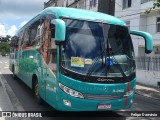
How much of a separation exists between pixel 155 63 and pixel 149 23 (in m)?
7.42

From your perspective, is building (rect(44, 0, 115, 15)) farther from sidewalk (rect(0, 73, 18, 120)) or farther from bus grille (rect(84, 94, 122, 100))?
bus grille (rect(84, 94, 122, 100))

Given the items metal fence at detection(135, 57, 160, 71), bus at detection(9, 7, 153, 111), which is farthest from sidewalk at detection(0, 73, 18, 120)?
metal fence at detection(135, 57, 160, 71)

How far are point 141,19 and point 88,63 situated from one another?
23438 mm

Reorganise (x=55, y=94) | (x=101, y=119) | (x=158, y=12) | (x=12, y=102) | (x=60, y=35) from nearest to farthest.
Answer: (x=60, y=35)
(x=55, y=94)
(x=101, y=119)
(x=12, y=102)
(x=158, y=12)

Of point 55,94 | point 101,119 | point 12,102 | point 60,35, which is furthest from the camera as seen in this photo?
point 12,102

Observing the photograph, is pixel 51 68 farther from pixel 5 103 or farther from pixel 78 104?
pixel 5 103

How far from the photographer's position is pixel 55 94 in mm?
7996

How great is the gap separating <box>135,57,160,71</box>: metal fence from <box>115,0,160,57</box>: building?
350 centimetres

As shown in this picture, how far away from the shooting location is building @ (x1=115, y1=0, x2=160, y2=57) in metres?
28.8

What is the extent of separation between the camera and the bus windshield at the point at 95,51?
7816 mm

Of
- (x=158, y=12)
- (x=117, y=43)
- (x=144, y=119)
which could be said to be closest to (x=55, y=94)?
(x=117, y=43)

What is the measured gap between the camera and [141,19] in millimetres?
30281

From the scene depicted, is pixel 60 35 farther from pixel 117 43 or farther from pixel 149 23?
pixel 149 23

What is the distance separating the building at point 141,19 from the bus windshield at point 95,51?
20.3 m
